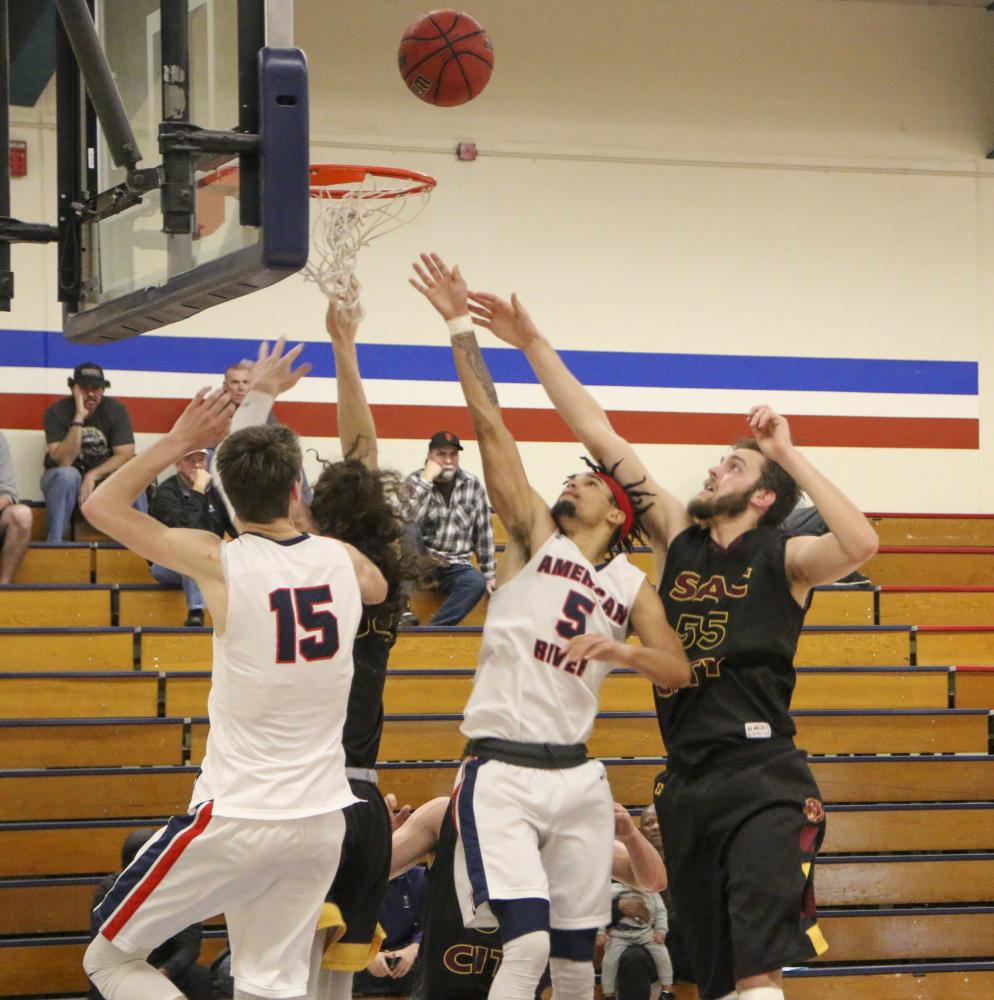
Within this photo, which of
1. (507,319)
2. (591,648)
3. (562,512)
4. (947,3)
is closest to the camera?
(591,648)

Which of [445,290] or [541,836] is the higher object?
[445,290]

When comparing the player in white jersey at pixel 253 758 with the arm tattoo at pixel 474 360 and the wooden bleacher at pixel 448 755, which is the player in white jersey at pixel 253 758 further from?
the wooden bleacher at pixel 448 755

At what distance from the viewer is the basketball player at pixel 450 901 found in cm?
501

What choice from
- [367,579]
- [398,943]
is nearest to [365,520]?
[367,579]

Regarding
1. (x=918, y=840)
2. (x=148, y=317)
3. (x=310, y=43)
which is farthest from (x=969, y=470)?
(x=148, y=317)

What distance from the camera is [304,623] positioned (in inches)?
171

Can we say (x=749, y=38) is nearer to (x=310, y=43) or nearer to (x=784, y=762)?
(x=310, y=43)

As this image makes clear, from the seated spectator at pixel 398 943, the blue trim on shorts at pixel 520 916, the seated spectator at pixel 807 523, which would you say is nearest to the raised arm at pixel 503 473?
the blue trim on shorts at pixel 520 916

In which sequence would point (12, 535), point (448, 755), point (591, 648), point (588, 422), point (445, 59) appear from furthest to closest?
point (12, 535), point (448, 755), point (445, 59), point (588, 422), point (591, 648)

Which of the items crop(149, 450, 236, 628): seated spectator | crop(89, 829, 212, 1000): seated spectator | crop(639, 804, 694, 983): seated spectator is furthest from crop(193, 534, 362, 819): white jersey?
crop(149, 450, 236, 628): seated spectator

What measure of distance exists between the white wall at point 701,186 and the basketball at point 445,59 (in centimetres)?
494

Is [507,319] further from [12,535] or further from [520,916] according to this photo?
[12,535]

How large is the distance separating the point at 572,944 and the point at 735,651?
1.09 metres

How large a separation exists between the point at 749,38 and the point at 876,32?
3.74 feet
